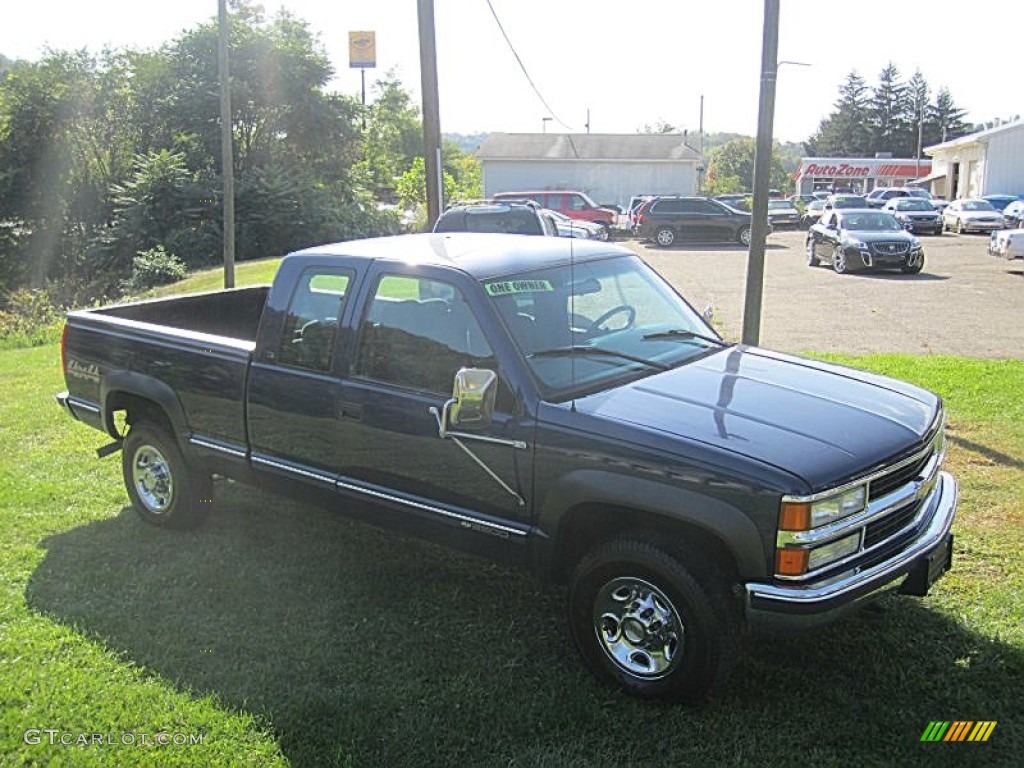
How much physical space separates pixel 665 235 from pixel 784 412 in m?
27.6

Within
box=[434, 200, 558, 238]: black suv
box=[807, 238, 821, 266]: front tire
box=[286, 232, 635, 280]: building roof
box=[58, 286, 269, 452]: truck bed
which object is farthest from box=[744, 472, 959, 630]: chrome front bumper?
box=[807, 238, 821, 266]: front tire

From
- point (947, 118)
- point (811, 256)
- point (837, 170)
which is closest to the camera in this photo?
point (811, 256)

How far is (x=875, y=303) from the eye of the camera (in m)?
15.7

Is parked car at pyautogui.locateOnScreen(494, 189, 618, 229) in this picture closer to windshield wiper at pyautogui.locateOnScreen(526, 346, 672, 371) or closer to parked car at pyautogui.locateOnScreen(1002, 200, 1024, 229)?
parked car at pyautogui.locateOnScreen(1002, 200, 1024, 229)

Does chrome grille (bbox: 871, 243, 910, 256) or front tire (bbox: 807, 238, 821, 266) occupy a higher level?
chrome grille (bbox: 871, 243, 910, 256)

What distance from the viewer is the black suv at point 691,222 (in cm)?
3061

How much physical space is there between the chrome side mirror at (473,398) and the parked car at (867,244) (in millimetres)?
17925

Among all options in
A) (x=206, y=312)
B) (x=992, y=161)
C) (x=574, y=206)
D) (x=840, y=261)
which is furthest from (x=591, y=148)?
(x=206, y=312)

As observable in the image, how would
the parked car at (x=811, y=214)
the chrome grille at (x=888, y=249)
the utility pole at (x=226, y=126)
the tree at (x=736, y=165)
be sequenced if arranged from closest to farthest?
the utility pole at (x=226, y=126), the chrome grille at (x=888, y=249), the parked car at (x=811, y=214), the tree at (x=736, y=165)

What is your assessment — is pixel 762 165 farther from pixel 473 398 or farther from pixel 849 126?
pixel 849 126

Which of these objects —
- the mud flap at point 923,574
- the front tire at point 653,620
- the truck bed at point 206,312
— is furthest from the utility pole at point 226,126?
the mud flap at point 923,574

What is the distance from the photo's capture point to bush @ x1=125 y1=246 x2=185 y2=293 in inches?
1077

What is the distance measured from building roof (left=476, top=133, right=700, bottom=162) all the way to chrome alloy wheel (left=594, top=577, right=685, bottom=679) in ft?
160

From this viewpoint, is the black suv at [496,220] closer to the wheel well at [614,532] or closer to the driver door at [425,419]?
the driver door at [425,419]
